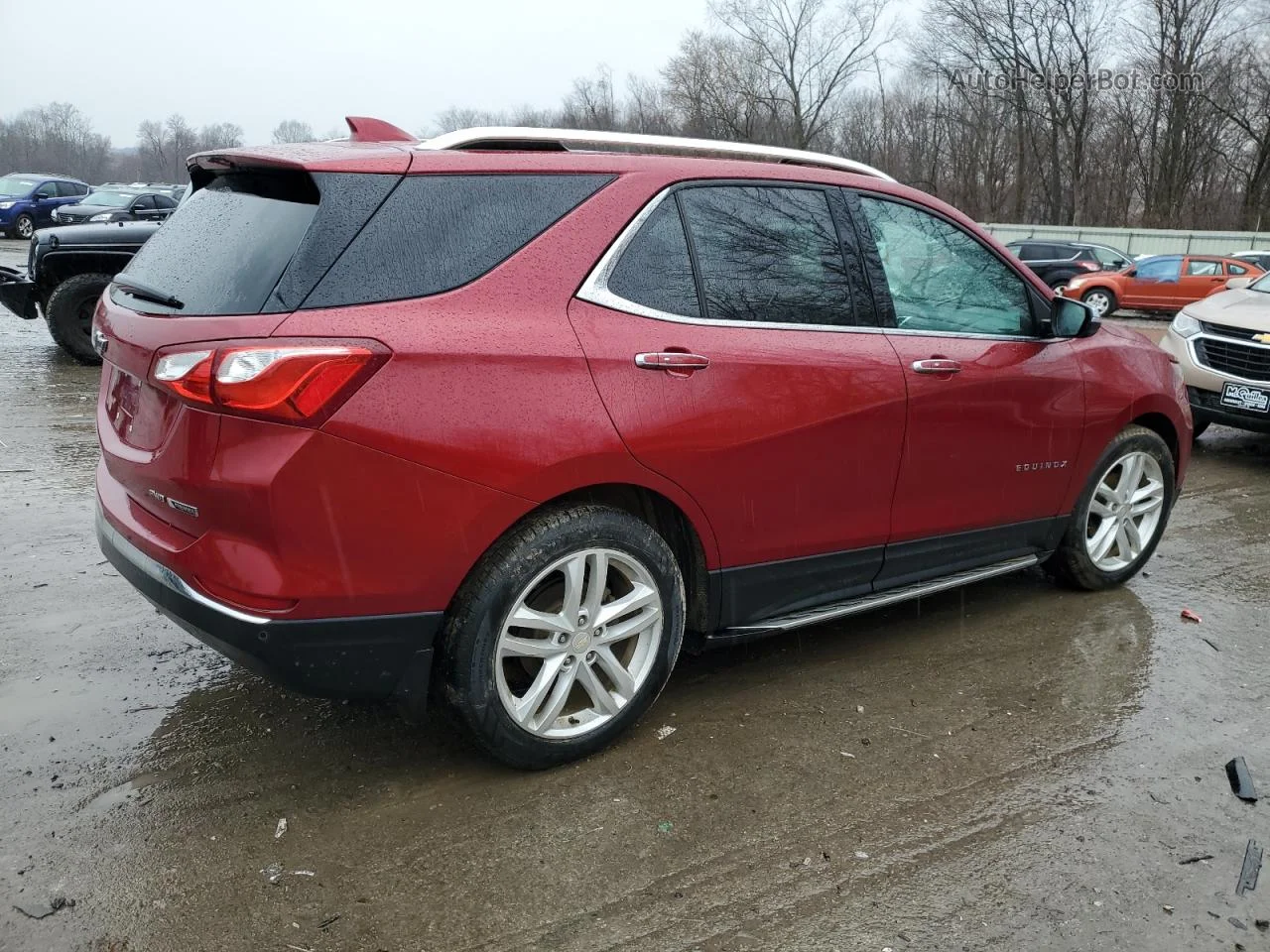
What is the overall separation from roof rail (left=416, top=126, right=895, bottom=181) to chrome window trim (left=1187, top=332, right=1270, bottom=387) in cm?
524

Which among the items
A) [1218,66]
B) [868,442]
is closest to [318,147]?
[868,442]

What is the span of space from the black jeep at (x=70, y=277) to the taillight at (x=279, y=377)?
796 cm

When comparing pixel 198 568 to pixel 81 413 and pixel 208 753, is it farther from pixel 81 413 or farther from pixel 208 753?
pixel 81 413

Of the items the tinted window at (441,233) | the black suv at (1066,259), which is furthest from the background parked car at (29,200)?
the tinted window at (441,233)

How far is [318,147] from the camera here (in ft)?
9.71

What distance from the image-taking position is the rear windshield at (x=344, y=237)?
2.60 meters

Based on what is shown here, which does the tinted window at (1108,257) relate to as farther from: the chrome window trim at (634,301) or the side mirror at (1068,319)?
the chrome window trim at (634,301)

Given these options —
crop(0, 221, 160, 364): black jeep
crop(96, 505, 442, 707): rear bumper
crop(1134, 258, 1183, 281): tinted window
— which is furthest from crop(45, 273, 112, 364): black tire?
crop(1134, 258, 1183, 281): tinted window

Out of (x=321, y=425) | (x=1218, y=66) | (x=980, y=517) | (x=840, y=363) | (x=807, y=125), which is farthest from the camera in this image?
(x=807, y=125)

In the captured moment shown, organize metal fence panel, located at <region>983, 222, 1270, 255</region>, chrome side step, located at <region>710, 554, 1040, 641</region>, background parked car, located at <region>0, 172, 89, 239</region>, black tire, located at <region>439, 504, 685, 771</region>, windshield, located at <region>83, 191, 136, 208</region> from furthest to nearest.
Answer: metal fence panel, located at <region>983, 222, 1270, 255</region>
background parked car, located at <region>0, 172, 89, 239</region>
windshield, located at <region>83, 191, 136, 208</region>
chrome side step, located at <region>710, 554, 1040, 641</region>
black tire, located at <region>439, 504, 685, 771</region>

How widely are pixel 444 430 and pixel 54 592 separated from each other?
2613 millimetres

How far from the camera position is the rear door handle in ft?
9.69

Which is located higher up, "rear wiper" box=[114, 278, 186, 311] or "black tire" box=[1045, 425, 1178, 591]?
"rear wiper" box=[114, 278, 186, 311]

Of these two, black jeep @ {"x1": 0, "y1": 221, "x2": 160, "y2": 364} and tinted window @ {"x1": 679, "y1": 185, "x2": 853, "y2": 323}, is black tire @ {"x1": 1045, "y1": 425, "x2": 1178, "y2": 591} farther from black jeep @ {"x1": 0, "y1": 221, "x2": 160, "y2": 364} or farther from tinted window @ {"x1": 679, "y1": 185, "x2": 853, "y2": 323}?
black jeep @ {"x1": 0, "y1": 221, "x2": 160, "y2": 364}
